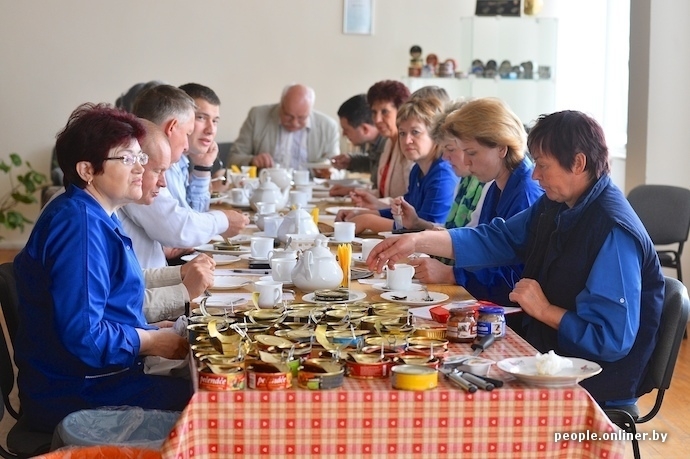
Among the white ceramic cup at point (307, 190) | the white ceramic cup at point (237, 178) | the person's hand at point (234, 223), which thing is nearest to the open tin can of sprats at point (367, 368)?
the person's hand at point (234, 223)

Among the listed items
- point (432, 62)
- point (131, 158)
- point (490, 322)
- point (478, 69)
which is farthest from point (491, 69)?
point (490, 322)

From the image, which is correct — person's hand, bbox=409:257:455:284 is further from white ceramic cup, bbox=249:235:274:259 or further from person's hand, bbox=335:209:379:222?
person's hand, bbox=335:209:379:222

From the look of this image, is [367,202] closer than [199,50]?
Yes

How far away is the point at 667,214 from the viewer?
519cm

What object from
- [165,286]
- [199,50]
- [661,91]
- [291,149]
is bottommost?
[165,286]

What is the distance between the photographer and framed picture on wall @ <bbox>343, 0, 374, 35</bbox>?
→ 805cm

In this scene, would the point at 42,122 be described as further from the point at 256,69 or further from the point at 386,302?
the point at 386,302

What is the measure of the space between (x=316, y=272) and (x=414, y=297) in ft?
0.90

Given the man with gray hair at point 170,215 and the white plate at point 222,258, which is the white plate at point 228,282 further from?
the man with gray hair at point 170,215

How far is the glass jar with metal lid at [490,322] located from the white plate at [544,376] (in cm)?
20

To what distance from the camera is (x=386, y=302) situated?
2.51 metres

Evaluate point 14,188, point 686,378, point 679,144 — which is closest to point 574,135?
point 686,378

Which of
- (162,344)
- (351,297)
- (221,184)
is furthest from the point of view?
(221,184)

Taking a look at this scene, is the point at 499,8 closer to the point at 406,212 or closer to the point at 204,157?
the point at 204,157
